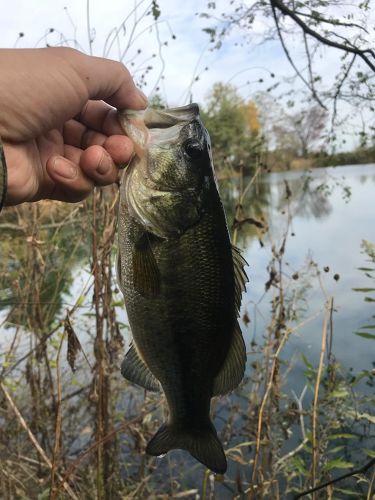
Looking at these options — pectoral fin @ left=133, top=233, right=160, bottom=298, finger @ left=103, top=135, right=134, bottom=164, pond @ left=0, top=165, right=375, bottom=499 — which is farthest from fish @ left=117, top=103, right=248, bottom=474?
pond @ left=0, top=165, right=375, bottom=499

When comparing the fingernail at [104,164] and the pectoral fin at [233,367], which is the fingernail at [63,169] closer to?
the fingernail at [104,164]

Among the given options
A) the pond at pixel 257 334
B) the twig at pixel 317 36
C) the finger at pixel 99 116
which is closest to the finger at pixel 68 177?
the finger at pixel 99 116

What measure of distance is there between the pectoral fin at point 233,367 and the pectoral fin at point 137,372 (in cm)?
26

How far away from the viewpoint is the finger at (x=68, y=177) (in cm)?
196

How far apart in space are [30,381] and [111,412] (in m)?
0.69

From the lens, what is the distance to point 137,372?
182 cm

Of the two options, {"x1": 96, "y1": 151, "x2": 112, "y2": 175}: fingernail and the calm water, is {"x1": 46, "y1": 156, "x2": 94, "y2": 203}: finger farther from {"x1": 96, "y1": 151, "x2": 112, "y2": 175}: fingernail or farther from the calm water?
the calm water

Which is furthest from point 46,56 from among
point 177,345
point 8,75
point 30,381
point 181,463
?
point 181,463

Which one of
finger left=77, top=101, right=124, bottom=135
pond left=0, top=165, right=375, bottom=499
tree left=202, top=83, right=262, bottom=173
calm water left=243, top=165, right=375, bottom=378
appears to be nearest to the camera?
finger left=77, top=101, right=124, bottom=135

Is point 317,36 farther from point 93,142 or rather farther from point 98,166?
point 98,166

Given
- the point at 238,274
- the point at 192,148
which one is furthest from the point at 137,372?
the point at 192,148

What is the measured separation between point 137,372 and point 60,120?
1.13 meters

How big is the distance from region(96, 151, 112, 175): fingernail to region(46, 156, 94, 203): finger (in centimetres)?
10

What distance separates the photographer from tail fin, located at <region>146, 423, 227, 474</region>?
5.70 feet
